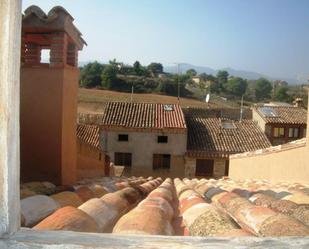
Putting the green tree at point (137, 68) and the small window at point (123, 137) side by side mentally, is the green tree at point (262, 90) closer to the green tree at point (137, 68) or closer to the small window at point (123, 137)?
the green tree at point (137, 68)

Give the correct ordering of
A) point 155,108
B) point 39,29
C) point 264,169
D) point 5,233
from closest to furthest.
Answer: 1. point 5,233
2. point 39,29
3. point 264,169
4. point 155,108

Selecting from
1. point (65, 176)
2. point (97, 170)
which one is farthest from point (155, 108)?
point (65, 176)

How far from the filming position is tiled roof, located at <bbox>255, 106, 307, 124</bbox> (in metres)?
24.6

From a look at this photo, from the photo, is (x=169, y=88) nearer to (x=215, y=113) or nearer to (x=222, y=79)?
(x=215, y=113)

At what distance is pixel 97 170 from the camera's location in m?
9.48

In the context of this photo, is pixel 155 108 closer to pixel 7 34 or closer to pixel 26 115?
pixel 26 115

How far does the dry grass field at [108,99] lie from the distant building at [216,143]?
13.0m

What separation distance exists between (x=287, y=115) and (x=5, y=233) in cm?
2585

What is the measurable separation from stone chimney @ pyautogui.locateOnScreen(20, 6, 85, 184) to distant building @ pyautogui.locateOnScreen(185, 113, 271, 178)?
685 inches

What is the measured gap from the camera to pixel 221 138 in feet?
75.3

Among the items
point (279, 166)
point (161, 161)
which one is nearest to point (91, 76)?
point (161, 161)

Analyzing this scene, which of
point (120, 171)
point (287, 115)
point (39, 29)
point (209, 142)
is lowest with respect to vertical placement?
point (120, 171)

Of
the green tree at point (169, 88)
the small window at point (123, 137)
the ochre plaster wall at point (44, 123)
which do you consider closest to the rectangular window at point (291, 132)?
the small window at point (123, 137)

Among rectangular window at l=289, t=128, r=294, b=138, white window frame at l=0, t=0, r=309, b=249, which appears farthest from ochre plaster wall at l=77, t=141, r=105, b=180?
rectangular window at l=289, t=128, r=294, b=138
